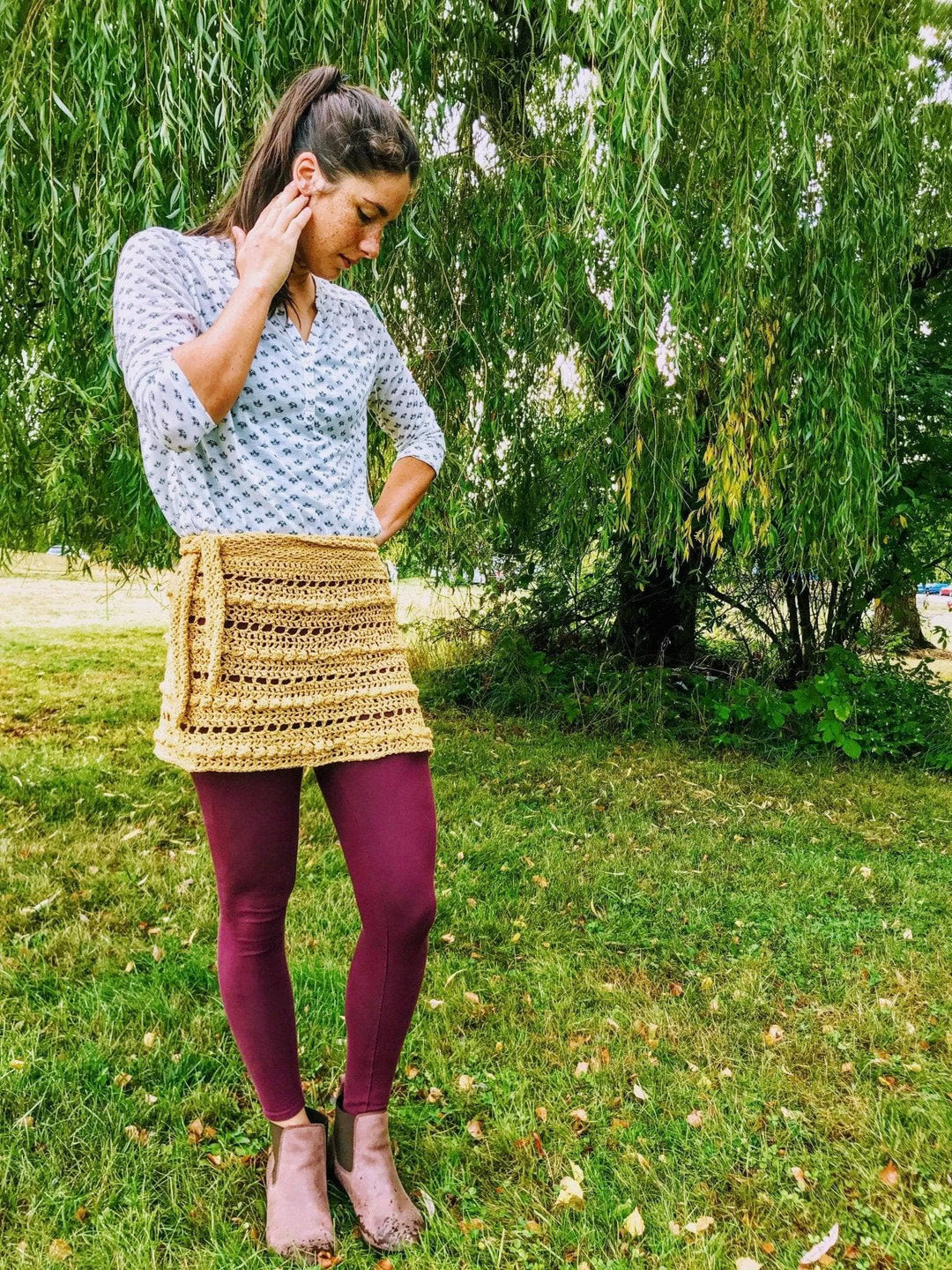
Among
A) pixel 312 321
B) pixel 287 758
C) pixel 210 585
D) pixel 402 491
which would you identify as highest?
pixel 312 321

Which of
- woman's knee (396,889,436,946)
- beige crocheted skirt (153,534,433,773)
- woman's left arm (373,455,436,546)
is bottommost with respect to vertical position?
woman's knee (396,889,436,946)

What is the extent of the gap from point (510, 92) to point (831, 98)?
1.27 m

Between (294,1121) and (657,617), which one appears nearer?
(294,1121)

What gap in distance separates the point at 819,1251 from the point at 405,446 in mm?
1688

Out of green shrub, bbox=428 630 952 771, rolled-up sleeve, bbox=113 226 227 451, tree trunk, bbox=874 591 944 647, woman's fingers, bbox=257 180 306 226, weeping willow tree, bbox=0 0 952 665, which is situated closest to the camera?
rolled-up sleeve, bbox=113 226 227 451

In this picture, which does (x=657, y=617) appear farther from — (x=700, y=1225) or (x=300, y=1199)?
(x=300, y=1199)

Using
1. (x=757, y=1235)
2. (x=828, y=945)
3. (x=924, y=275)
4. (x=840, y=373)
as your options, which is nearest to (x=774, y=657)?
(x=924, y=275)

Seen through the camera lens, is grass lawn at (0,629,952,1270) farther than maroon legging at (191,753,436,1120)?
Yes

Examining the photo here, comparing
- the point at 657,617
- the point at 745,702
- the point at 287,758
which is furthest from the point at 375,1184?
the point at 657,617

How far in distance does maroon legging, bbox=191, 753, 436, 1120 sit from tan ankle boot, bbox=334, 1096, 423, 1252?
0.14 feet

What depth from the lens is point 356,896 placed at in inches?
56.8

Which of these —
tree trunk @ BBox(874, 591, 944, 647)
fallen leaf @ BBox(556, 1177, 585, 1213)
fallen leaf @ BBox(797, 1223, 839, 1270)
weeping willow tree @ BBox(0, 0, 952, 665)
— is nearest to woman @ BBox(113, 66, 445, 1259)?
fallen leaf @ BBox(556, 1177, 585, 1213)

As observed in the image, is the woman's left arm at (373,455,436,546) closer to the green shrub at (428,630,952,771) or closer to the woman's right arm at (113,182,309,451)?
the woman's right arm at (113,182,309,451)

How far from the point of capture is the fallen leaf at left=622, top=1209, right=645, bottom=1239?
164 cm
